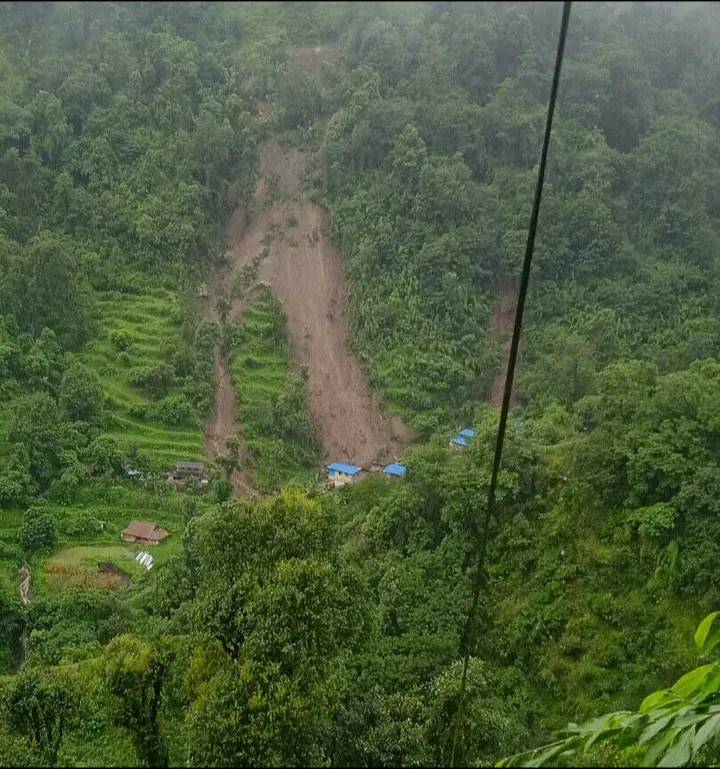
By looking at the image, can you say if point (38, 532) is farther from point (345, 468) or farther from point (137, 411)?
point (345, 468)

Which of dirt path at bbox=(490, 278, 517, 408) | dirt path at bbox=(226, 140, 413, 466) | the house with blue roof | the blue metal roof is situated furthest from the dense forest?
the house with blue roof

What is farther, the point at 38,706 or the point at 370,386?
the point at 370,386

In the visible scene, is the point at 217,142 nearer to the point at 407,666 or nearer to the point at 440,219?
the point at 440,219

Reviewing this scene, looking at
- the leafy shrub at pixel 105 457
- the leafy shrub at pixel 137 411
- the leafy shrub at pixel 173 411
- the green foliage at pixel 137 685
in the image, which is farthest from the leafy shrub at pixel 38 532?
the green foliage at pixel 137 685

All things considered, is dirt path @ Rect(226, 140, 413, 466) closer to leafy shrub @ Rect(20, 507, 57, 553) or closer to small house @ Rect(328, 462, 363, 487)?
small house @ Rect(328, 462, 363, 487)

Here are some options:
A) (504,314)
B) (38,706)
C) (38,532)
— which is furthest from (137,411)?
(38,706)

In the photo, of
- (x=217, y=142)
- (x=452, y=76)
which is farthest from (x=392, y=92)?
(x=217, y=142)
